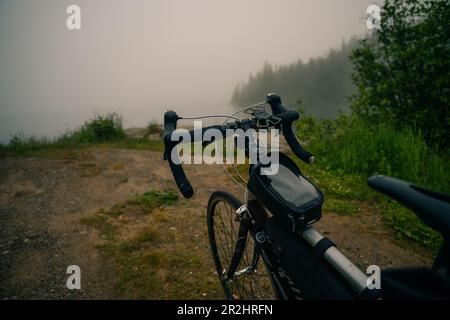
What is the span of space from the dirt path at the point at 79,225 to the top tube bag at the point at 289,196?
1.70m

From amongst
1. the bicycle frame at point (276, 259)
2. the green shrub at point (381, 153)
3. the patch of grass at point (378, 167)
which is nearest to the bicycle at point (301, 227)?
the bicycle frame at point (276, 259)

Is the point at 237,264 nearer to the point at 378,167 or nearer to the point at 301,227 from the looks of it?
the point at 301,227

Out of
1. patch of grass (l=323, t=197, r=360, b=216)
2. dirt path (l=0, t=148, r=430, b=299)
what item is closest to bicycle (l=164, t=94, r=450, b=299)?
dirt path (l=0, t=148, r=430, b=299)

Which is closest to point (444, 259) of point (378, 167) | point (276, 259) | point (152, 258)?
point (276, 259)

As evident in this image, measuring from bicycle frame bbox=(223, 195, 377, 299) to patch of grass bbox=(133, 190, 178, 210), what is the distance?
2.47 meters

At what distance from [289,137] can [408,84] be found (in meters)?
5.33

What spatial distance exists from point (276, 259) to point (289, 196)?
1.48 feet

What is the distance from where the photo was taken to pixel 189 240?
3.60 metres

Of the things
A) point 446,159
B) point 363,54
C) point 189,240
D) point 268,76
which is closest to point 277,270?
point 189,240

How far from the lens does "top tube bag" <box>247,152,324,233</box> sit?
4.44 ft

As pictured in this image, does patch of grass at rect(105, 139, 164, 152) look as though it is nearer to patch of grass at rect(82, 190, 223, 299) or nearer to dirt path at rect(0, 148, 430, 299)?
dirt path at rect(0, 148, 430, 299)

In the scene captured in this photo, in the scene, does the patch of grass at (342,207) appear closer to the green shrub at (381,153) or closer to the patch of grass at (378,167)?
the patch of grass at (378,167)

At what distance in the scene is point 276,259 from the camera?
1.60 m

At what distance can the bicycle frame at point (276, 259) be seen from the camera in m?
1.13
